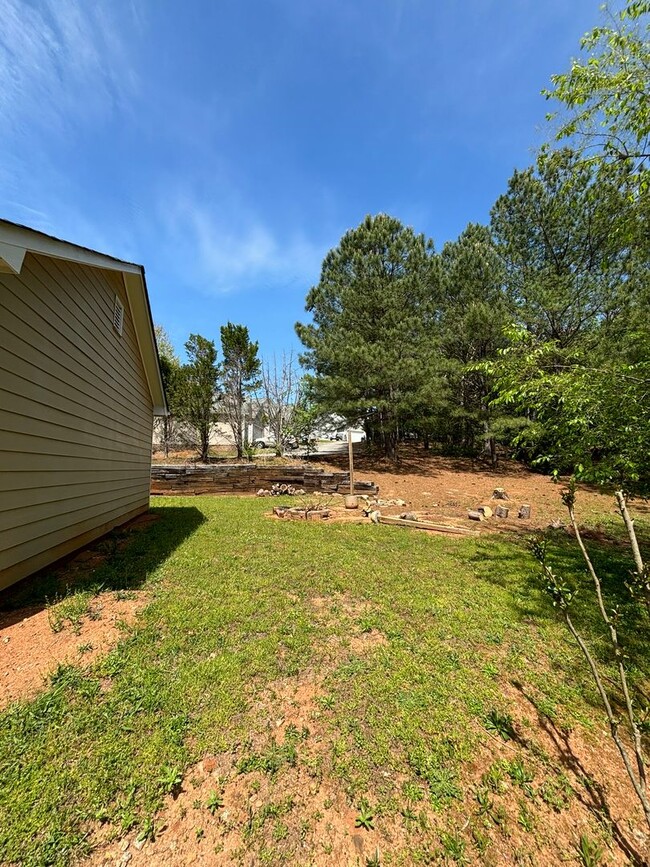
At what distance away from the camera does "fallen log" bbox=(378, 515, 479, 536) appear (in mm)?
6375

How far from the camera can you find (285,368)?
67.7 feet

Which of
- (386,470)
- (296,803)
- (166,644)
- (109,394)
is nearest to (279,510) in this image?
(109,394)

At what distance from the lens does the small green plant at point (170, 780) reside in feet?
5.56

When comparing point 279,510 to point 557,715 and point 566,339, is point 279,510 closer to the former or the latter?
point 557,715

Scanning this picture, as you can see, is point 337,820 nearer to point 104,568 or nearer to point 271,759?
point 271,759

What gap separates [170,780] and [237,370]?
17587mm

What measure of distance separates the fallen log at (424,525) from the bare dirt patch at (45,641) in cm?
505

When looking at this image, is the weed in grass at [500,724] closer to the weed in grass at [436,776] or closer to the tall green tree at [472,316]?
the weed in grass at [436,776]

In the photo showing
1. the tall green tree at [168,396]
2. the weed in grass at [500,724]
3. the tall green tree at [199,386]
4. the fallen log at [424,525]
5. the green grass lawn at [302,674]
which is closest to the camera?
the green grass lawn at [302,674]

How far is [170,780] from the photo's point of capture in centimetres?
172

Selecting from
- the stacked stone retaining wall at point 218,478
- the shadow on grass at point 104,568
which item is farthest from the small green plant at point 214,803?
the stacked stone retaining wall at point 218,478

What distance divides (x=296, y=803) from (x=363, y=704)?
2.34 ft

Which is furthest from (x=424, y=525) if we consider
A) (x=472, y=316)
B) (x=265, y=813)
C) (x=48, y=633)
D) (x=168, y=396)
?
(x=168, y=396)

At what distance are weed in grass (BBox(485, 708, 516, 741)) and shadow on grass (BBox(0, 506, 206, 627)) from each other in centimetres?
360
